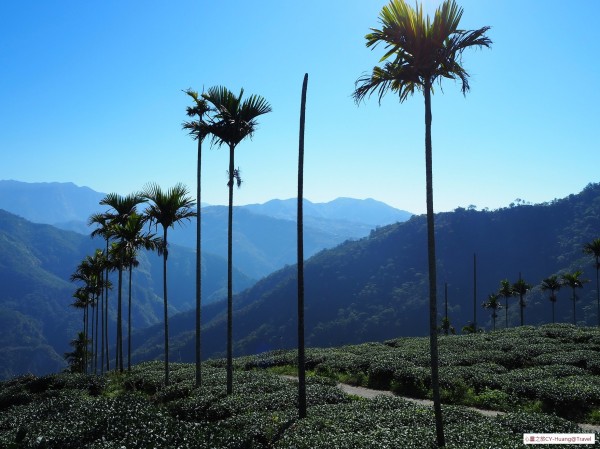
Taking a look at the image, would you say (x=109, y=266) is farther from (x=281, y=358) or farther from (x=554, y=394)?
(x=554, y=394)

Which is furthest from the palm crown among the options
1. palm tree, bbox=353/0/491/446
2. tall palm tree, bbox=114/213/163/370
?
tall palm tree, bbox=114/213/163/370

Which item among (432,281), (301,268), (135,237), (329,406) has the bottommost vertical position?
(329,406)

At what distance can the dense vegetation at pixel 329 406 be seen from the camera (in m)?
11.2

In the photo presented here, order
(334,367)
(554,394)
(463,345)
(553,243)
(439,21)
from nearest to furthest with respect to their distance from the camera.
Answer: (439,21), (554,394), (334,367), (463,345), (553,243)

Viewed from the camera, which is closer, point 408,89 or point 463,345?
point 408,89

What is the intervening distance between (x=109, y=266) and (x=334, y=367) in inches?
781

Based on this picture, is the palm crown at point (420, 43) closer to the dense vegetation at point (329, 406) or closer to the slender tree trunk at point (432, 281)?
the slender tree trunk at point (432, 281)

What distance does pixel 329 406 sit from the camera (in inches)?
607

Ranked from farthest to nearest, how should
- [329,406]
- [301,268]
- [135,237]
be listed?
[135,237], [329,406], [301,268]

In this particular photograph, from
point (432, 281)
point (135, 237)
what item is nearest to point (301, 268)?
point (432, 281)

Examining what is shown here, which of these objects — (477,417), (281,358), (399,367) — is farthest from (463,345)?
(477,417)

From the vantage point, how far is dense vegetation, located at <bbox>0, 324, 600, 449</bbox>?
11.2 meters

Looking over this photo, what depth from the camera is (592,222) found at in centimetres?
17338

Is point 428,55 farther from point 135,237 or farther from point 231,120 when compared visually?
point 135,237
